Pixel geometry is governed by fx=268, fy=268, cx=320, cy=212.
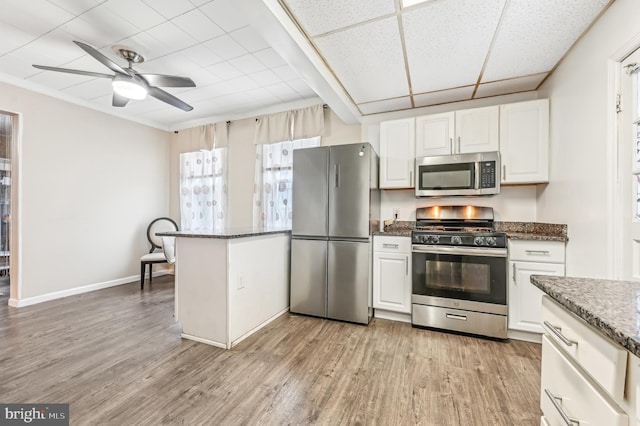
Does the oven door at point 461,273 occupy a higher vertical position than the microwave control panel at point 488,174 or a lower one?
lower

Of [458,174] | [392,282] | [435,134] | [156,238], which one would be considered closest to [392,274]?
[392,282]

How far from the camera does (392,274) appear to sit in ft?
9.41

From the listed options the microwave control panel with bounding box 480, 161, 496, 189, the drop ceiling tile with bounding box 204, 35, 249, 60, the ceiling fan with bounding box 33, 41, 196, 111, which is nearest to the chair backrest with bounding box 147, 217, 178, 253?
the ceiling fan with bounding box 33, 41, 196, 111

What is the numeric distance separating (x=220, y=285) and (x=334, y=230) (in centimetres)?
127

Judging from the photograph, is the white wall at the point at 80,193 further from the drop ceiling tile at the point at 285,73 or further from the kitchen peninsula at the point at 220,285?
the drop ceiling tile at the point at 285,73

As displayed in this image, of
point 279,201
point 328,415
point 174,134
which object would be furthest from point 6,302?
point 328,415

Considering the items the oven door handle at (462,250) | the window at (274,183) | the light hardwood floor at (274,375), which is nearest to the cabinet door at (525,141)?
the oven door handle at (462,250)

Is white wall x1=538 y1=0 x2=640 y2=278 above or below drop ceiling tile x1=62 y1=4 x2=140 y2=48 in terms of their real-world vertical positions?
below

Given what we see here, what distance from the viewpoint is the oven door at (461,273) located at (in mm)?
2418

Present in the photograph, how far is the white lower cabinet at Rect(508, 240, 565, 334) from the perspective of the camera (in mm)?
2305

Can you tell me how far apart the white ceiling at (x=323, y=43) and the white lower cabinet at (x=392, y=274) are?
1.65 meters

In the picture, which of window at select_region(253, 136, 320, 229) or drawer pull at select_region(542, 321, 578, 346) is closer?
drawer pull at select_region(542, 321, 578, 346)

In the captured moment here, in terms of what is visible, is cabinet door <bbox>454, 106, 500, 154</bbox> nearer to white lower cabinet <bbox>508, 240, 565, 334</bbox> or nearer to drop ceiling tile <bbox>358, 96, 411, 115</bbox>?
drop ceiling tile <bbox>358, 96, 411, 115</bbox>

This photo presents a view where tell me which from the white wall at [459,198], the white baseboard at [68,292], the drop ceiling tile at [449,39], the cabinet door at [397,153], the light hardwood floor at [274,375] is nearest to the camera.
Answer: the light hardwood floor at [274,375]
